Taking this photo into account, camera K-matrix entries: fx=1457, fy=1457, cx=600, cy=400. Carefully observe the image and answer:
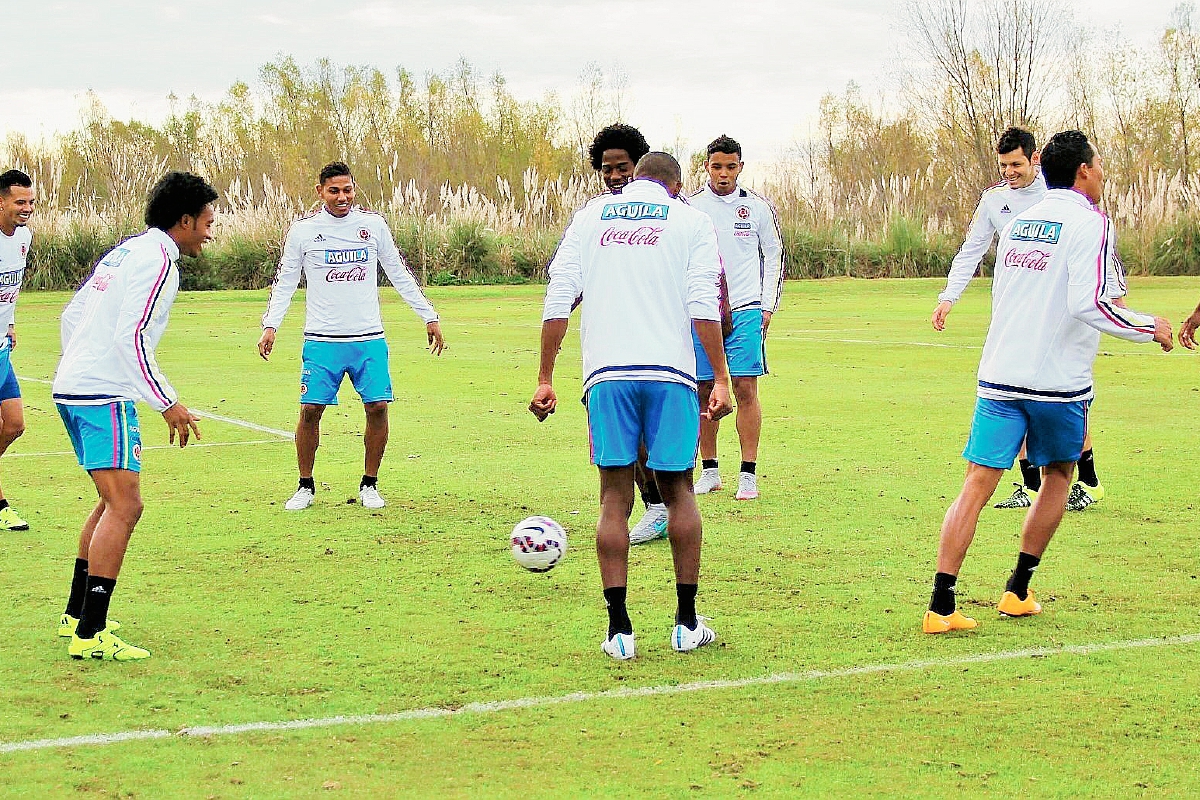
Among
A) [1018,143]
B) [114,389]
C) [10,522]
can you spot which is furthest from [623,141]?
[10,522]

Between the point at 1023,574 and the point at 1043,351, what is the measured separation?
1.05m

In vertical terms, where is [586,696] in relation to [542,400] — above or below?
below

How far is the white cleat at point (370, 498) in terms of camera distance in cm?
975

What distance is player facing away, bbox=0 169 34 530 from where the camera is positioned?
9438mm

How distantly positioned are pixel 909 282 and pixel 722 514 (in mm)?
27726

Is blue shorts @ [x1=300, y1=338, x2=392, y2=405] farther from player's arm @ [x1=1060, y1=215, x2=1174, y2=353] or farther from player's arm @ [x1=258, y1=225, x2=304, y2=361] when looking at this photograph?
player's arm @ [x1=1060, y1=215, x2=1174, y2=353]

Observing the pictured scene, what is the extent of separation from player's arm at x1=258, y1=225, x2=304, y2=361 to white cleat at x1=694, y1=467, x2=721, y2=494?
313 centimetres

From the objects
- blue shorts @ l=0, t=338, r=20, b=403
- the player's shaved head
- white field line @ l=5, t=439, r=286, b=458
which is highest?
the player's shaved head

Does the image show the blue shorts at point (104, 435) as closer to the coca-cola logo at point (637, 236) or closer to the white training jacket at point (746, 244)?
the coca-cola logo at point (637, 236)

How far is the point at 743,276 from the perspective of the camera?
10305mm

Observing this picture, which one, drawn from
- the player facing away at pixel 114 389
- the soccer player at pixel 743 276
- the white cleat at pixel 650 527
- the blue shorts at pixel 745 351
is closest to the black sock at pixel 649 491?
the white cleat at pixel 650 527

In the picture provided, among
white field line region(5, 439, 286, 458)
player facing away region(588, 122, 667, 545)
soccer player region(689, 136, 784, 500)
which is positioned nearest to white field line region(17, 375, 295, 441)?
white field line region(5, 439, 286, 458)

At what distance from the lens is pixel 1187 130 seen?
2274 inches

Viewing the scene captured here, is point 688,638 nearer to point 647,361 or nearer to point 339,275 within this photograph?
point 647,361
